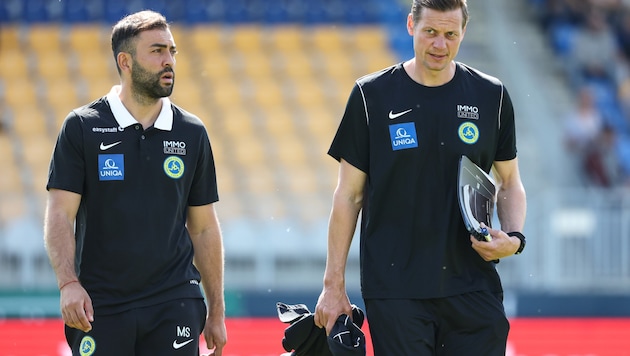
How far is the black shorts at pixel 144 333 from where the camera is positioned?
504 cm

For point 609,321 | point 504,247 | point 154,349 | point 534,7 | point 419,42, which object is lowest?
point 609,321

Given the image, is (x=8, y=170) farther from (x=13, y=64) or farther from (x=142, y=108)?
(x=142, y=108)

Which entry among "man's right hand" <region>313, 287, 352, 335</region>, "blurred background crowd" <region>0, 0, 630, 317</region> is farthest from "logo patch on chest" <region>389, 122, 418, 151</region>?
"blurred background crowd" <region>0, 0, 630, 317</region>

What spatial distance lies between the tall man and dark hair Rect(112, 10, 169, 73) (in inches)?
37.6

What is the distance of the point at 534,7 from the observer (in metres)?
18.2

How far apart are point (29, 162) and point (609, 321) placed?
22.7 feet

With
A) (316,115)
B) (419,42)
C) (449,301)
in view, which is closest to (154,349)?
(449,301)

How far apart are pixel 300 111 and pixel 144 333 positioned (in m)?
10.6

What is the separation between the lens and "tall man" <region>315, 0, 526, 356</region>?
4.93 meters

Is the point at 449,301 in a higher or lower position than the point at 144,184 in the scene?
lower

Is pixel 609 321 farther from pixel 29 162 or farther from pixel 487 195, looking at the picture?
pixel 487 195

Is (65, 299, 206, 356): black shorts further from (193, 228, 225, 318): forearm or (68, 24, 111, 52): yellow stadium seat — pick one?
(68, 24, 111, 52): yellow stadium seat

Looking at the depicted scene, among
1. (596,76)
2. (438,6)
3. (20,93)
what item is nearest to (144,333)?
(438,6)

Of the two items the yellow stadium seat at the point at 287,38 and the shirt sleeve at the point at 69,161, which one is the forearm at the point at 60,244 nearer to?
the shirt sleeve at the point at 69,161
